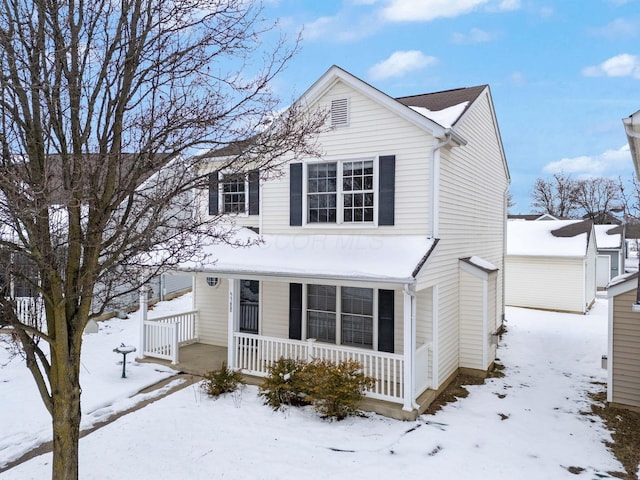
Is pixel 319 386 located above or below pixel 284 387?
above

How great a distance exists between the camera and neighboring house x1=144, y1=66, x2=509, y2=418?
26.1 ft

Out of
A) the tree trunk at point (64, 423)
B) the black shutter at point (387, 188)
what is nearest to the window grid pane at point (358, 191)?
the black shutter at point (387, 188)

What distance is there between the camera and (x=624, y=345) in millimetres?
7844

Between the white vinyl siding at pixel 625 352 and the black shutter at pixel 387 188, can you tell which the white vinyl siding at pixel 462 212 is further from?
the white vinyl siding at pixel 625 352

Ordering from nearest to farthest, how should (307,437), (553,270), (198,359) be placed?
(307,437)
(198,359)
(553,270)

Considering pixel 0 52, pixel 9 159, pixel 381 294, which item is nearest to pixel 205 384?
pixel 381 294

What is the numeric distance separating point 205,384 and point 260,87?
20.3 feet

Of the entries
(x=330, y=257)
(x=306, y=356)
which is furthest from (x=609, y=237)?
(x=306, y=356)

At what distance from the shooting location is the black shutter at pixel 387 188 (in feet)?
28.7

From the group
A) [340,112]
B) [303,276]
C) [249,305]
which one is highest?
[340,112]

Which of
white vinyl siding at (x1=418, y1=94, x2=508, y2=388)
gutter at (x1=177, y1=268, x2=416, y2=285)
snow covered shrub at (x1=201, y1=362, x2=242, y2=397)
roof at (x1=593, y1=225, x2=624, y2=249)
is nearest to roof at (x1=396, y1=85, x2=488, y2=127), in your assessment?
white vinyl siding at (x1=418, y1=94, x2=508, y2=388)

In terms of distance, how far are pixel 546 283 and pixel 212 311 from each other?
15006 millimetres

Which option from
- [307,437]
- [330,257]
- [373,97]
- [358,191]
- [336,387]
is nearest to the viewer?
[307,437]

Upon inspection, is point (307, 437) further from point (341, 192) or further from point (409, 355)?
point (341, 192)
